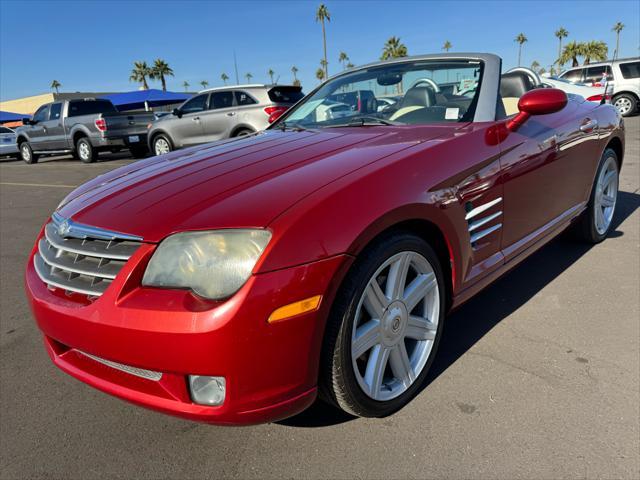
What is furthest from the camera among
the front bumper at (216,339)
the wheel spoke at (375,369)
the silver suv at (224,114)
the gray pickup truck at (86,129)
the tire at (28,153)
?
the tire at (28,153)

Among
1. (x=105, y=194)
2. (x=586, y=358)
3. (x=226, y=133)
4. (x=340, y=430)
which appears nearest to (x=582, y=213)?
(x=586, y=358)

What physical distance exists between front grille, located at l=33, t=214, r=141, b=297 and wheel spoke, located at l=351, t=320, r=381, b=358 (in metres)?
0.84

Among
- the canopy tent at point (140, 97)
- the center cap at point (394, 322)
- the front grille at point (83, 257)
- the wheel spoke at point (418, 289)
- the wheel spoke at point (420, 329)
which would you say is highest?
the canopy tent at point (140, 97)

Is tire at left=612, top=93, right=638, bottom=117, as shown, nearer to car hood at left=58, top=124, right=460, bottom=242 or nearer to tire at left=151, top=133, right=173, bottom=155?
tire at left=151, top=133, right=173, bottom=155

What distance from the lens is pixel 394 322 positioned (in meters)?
1.93

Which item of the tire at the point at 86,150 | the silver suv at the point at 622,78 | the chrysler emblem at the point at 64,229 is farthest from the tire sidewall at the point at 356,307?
the silver suv at the point at 622,78

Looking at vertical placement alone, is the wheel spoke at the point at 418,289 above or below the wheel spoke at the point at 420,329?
above

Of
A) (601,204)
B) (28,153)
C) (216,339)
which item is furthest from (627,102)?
(28,153)

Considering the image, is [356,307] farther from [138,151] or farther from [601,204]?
[138,151]

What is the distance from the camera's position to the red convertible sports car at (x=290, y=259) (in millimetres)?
1498

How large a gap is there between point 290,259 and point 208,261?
0.27 m

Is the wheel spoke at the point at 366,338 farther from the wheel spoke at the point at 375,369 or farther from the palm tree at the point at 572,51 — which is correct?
the palm tree at the point at 572,51

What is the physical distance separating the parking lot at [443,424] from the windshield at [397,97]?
122cm

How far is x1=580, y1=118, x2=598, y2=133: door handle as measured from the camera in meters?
3.28
